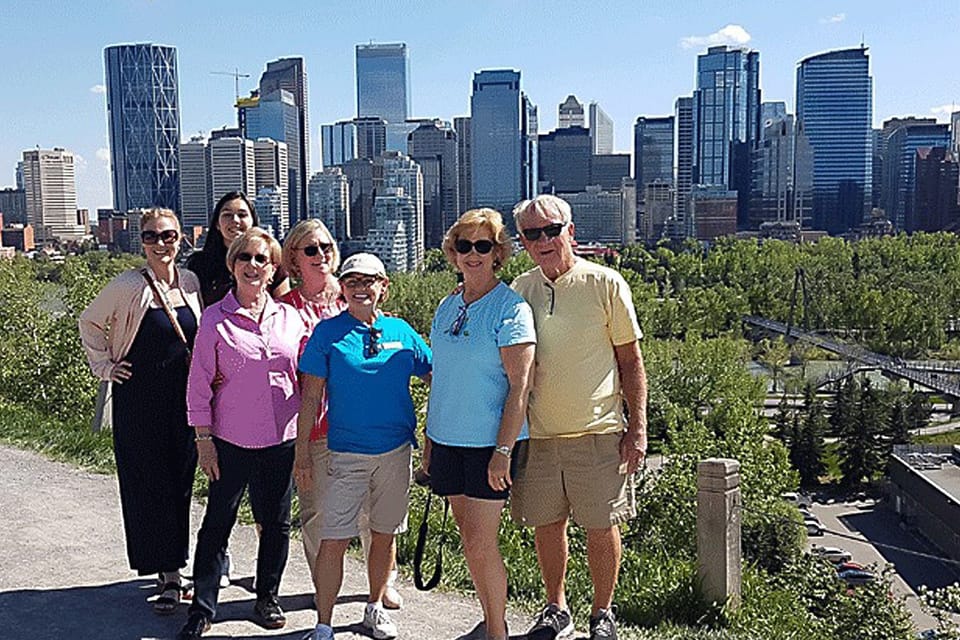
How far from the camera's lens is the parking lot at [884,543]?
21300 mm

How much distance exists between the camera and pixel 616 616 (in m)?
4.14

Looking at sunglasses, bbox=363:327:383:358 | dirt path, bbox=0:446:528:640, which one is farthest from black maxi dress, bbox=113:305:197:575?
sunglasses, bbox=363:327:383:358

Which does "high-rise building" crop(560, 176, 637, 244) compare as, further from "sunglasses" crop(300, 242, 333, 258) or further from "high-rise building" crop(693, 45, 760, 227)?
"sunglasses" crop(300, 242, 333, 258)

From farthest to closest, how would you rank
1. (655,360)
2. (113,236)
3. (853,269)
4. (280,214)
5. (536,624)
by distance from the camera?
1. (280,214)
2. (113,236)
3. (853,269)
4. (655,360)
5. (536,624)

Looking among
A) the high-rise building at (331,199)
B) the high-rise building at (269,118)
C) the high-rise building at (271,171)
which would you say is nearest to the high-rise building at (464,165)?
the high-rise building at (269,118)

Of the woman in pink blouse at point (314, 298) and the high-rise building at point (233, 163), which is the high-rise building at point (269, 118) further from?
the woman in pink blouse at point (314, 298)

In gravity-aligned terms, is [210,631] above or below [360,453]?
below

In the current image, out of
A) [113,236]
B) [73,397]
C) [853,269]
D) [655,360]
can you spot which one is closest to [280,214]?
[113,236]

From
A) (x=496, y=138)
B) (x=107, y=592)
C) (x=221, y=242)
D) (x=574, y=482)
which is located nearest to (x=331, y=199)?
(x=496, y=138)

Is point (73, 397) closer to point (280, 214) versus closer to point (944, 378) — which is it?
point (944, 378)

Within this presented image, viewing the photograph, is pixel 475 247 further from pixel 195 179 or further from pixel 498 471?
pixel 195 179

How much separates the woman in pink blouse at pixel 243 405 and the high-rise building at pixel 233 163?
104 metres

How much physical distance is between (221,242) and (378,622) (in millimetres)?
1802

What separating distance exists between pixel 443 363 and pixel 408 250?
87.2 metres
